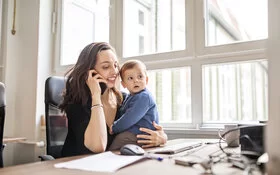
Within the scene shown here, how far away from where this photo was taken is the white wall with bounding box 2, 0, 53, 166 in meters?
2.57

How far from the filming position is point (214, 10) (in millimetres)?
2018

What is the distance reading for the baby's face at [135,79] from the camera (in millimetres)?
1458

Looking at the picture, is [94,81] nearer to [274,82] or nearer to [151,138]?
[151,138]

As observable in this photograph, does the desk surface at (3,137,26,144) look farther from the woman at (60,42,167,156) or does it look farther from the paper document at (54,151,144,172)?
the paper document at (54,151,144,172)

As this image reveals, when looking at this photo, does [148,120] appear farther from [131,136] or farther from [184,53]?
[184,53]

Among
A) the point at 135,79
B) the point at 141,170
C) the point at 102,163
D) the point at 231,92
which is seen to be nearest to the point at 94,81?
the point at 135,79

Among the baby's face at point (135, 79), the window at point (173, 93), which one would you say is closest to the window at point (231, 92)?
the window at point (173, 93)

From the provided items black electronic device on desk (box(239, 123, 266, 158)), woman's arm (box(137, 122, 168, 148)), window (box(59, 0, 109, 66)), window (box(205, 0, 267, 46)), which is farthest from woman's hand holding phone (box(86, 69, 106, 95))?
window (box(59, 0, 109, 66))

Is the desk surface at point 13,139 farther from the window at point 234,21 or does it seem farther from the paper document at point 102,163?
the window at point 234,21

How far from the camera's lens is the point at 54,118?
1.69 m

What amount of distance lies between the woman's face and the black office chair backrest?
37 centimetres

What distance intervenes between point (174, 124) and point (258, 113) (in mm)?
582

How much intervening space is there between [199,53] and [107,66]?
0.73 metres

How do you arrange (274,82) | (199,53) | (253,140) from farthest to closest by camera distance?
1. (199,53)
2. (253,140)
3. (274,82)
